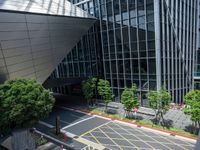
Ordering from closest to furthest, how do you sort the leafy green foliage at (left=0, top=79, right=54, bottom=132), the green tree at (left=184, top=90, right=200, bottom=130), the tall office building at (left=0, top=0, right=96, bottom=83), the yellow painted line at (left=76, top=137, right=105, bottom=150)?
the leafy green foliage at (left=0, top=79, right=54, bottom=132) < the green tree at (left=184, top=90, right=200, bottom=130) < the yellow painted line at (left=76, top=137, right=105, bottom=150) < the tall office building at (left=0, top=0, right=96, bottom=83)

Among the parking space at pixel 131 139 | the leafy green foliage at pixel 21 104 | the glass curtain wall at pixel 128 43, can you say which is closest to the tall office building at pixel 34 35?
the leafy green foliage at pixel 21 104

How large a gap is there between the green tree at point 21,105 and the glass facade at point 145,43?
17021mm

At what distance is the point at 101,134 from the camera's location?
24.0m

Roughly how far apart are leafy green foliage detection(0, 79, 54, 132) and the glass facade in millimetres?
17089

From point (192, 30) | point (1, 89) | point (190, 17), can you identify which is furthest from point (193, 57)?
point (1, 89)

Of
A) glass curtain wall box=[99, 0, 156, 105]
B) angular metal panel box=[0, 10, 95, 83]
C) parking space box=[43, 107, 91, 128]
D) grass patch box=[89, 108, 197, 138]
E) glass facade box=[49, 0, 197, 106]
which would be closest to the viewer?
angular metal panel box=[0, 10, 95, 83]

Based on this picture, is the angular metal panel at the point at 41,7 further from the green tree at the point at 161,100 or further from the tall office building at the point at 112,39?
the green tree at the point at 161,100

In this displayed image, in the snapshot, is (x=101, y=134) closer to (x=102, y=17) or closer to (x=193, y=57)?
(x=102, y=17)

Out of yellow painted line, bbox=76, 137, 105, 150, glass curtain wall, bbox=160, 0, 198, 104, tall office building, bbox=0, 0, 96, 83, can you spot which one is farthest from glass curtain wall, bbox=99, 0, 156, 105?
yellow painted line, bbox=76, 137, 105, 150

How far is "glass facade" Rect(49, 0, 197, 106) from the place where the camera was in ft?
97.2

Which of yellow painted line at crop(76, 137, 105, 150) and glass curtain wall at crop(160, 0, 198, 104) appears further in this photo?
glass curtain wall at crop(160, 0, 198, 104)

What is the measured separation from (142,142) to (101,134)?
5230mm

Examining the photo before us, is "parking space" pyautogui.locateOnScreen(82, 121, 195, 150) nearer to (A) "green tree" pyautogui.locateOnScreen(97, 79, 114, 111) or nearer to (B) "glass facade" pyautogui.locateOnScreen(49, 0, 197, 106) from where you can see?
(A) "green tree" pyautogui.locateOnScreen(97, 79, 114, 111)

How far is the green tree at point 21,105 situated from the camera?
18.3 meters
